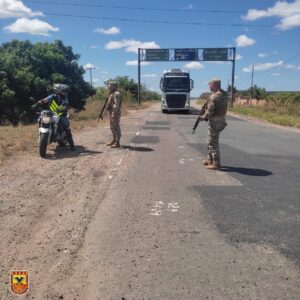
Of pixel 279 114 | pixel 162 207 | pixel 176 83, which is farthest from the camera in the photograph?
pixel 279 114

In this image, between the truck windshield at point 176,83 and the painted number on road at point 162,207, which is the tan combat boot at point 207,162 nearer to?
the painted number on road at point 162,207

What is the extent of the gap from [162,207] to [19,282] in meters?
2.60

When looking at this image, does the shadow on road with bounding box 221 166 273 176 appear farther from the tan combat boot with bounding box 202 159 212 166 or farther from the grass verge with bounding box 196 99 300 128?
the grass verge with bounding box 196 99 300 128

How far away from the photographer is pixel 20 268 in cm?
390

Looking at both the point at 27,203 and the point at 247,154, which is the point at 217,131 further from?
the point at 27,203

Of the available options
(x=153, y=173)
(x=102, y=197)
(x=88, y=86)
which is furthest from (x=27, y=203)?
(x=88, y=86)

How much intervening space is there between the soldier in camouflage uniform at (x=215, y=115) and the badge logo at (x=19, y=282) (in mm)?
5547

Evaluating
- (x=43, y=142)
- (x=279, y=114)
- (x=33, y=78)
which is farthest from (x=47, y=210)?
(x=279, y=114)

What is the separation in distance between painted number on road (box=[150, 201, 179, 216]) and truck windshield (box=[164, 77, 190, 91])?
92.4 ft

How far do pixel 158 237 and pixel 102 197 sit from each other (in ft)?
5.98

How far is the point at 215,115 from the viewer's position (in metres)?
8.59

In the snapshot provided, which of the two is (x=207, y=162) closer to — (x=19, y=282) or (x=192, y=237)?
(x=192, y=237)

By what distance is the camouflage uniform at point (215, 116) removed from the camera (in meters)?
8.45

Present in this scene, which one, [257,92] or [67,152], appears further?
[257,92]
